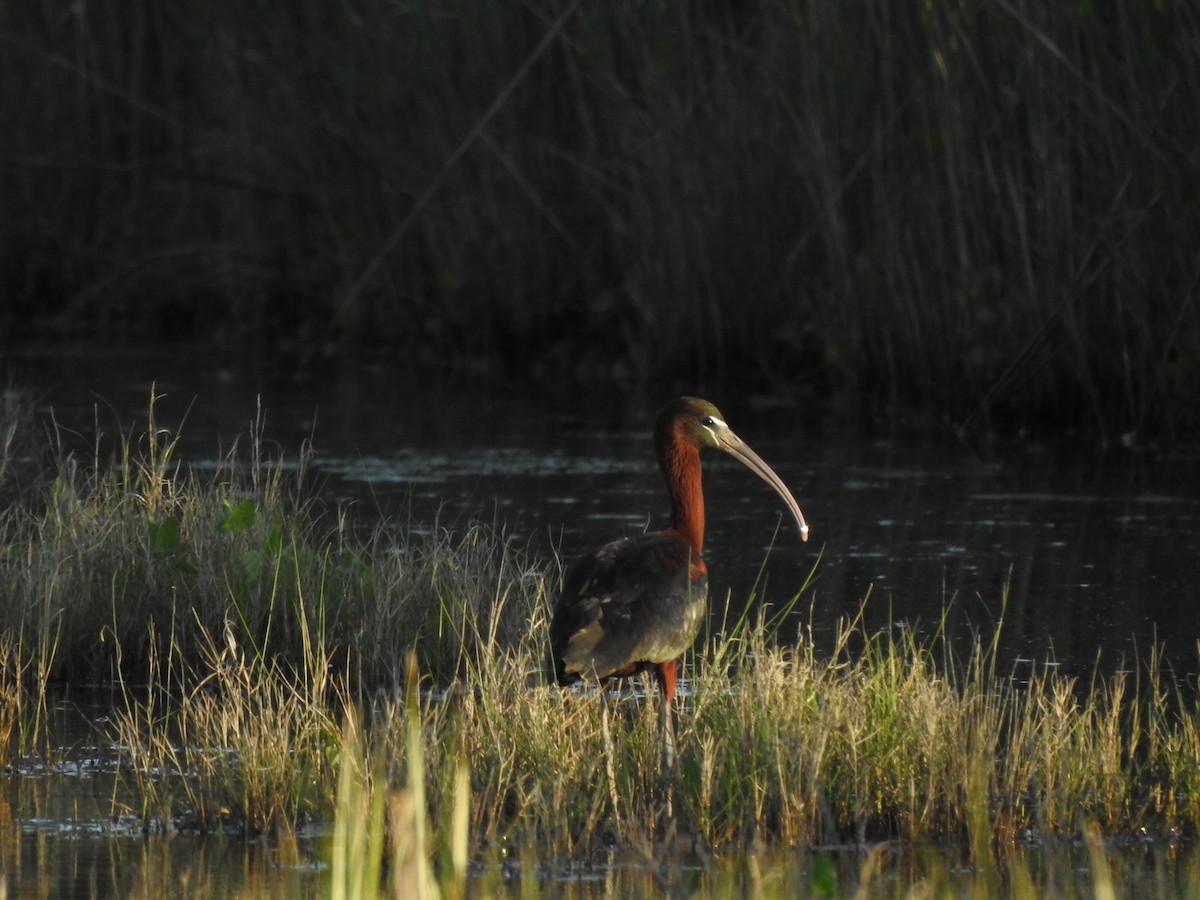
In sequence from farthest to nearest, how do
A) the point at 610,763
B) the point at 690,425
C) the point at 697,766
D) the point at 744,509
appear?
the point at 744,509 → the point at 690,425 → the point at 697,766 → the point at 610,763

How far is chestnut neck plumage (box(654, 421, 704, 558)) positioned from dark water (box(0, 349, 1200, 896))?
0.73m

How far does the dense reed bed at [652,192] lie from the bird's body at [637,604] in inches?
224

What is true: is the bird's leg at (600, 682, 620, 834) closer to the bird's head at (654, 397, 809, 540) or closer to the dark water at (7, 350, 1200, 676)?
the bird's head at (654, 397, 809, 540)

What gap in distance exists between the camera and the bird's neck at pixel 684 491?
262 inches

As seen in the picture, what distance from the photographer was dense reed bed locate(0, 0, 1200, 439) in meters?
12.5

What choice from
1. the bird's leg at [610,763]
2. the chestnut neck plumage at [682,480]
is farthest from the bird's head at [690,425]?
the bird's leg at [610,763]

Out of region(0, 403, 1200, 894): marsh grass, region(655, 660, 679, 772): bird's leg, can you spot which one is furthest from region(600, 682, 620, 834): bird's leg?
region(655, 660, 679, 772): bird's leg

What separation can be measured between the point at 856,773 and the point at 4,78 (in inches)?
716

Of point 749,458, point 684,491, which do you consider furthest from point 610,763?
point 749,458

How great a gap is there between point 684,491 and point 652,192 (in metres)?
9.47

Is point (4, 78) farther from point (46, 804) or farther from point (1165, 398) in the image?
point (46, 804)

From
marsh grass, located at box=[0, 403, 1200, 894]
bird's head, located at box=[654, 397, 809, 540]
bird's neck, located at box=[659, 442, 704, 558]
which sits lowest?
marsh grass, located at box=[0, 403, 1200, 894]

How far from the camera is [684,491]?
6.68 meters

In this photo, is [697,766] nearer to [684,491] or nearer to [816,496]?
[684,491]
